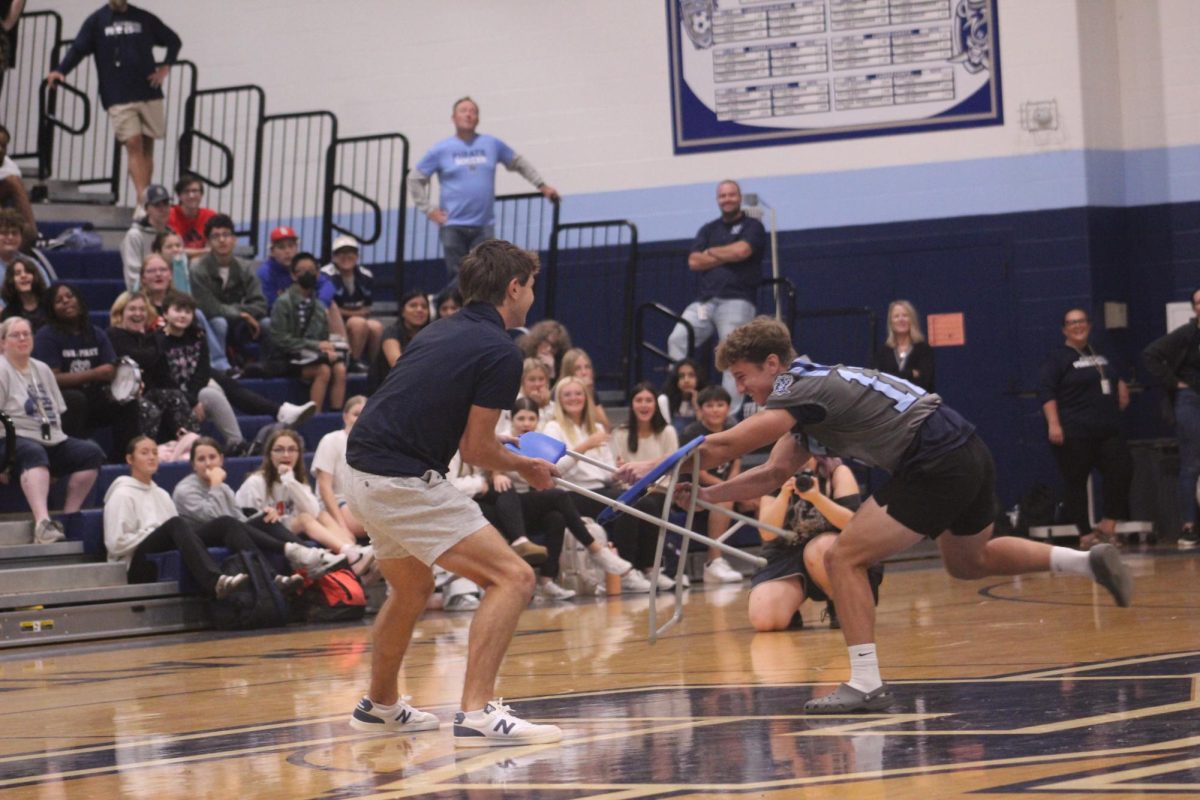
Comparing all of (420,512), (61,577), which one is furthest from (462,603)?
(420,512)

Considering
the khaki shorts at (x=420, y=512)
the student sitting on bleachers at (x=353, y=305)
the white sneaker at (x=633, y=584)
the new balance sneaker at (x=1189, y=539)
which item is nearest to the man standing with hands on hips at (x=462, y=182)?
the student sitting on bleachers at (x=353, y=305)

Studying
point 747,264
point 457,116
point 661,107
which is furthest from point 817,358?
point 457,116

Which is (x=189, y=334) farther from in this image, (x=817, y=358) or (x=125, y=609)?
(x=817, y=358)

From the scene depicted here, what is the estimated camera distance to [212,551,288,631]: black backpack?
10.8 meters

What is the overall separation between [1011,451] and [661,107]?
180 inches

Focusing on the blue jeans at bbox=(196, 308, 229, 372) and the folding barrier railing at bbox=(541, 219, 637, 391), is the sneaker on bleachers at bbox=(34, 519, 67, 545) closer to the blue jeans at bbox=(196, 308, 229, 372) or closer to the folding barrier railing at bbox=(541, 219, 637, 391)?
the blue jeans at bbox=(196, 308, 229, 372)

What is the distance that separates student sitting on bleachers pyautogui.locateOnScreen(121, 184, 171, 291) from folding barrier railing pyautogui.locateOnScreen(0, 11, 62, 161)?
4.07m

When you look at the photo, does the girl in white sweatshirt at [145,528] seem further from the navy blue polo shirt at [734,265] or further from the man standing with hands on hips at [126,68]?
the navy blue polo shirt at [734,265]

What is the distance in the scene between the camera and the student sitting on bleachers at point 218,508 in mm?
11094

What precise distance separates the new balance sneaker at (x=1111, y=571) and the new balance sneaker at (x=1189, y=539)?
792 cm

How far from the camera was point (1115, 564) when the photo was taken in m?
6.47

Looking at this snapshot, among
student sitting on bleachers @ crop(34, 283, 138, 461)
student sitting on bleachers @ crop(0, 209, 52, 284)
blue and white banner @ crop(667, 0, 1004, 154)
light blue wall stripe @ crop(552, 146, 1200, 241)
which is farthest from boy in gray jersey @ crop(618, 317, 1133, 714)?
blue and white banner @ crop(667, 0, 1004, 154)

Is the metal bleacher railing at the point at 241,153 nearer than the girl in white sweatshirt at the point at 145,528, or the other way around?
the girl in white sweatshirt at the point at 145,528

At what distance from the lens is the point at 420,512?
5551 millimetres
